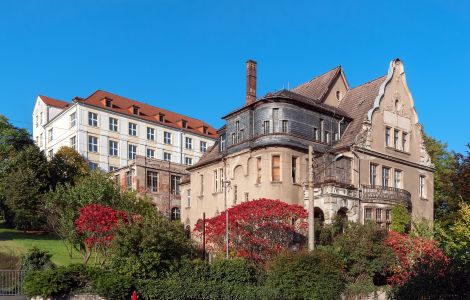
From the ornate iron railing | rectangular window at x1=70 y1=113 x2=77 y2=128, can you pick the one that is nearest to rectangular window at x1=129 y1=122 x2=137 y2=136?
rectangular window at x1=70 y1=113 x2=77 y2=128

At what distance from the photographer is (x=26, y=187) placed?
175 feet

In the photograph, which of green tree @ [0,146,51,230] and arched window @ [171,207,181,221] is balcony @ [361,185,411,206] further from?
arched window @ [171,207,181,221]

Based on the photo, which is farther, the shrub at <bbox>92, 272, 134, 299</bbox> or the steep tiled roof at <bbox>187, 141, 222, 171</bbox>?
the steep tiled roof at <bbox>187, 141, 222, 171</bbox>

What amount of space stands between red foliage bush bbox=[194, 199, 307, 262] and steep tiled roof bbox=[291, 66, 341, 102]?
14.3 meters

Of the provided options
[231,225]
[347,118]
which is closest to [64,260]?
[231,225]

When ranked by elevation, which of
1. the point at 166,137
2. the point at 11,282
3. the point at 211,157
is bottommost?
the point at 11,282

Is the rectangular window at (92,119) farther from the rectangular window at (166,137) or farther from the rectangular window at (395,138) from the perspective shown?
the rectangular window at (395,138)

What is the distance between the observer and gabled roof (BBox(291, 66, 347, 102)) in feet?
149

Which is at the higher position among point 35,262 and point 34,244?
point 35,262

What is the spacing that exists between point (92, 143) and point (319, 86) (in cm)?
3776

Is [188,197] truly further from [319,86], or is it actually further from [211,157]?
[319,86]

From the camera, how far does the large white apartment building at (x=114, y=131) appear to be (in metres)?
73.8

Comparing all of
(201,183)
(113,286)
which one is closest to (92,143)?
(201,183)

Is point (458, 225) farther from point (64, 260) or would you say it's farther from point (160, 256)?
point (64, 260)
